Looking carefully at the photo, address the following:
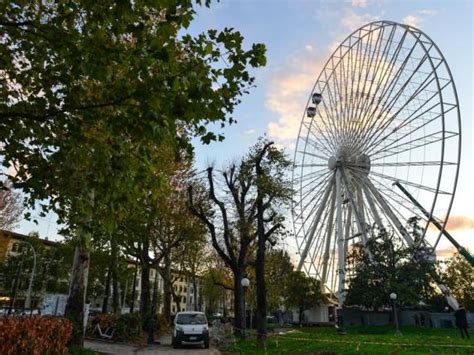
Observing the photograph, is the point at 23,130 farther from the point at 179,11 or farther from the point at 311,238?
the point at 311,238

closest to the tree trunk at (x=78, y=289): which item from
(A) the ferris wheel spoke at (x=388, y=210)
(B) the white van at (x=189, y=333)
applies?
(B) the white van at (x=189, y=333)

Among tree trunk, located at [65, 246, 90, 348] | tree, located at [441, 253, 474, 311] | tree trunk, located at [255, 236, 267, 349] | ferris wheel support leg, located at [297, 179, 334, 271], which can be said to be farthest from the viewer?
tree, located at [441, 253, 474, 311]

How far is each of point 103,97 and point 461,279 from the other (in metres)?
64.0

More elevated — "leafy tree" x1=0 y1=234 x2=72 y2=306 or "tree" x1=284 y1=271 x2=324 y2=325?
"leafy tree" x1=0 y1=234 x2=72 y2=306

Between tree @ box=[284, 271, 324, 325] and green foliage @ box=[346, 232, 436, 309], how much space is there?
49.6ft

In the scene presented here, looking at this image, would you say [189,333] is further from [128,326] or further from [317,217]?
[317,217]

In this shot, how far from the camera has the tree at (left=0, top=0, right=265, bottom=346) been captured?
18.7 feet

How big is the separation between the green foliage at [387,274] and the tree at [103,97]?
34491mm

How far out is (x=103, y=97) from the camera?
20.9ft

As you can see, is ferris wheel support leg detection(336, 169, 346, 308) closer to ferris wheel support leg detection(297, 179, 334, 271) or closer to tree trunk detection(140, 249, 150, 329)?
ferris wheel support leg detection(297, 179, 334, 271)

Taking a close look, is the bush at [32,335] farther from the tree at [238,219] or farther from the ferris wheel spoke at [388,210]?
the ferris wheel spoke at [388,210]

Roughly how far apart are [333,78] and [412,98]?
10.2 meters

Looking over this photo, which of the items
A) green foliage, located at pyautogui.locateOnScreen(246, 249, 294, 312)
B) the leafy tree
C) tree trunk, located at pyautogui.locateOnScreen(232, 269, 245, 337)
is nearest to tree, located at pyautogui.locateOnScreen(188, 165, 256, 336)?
tree trunk, located at pyautogui.locateOnScreen(232, 269, 245, 337)

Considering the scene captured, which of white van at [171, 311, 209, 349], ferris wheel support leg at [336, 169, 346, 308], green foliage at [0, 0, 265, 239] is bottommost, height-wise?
white van at [171, 311, 209, 349]
